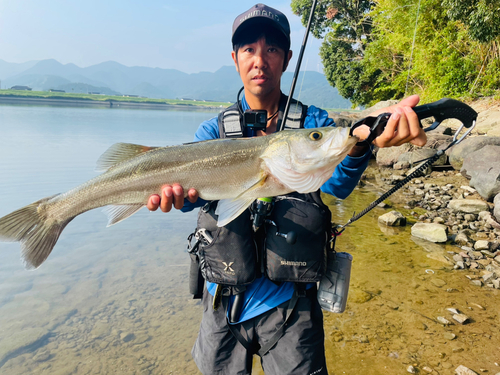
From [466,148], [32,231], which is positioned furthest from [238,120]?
[466,148]

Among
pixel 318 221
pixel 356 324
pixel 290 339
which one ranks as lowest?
pixel 356 324

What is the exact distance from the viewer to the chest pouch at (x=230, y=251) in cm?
255

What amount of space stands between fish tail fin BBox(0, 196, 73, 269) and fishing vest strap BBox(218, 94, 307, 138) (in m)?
1.58

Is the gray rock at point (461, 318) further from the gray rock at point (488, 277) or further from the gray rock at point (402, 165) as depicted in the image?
the gray rock at point (402, 165)

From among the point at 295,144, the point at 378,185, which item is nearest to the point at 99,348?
the point at 295,144

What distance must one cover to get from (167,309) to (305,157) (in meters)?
4.38

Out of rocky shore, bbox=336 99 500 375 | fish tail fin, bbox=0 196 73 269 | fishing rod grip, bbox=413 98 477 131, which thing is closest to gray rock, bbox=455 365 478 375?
rocky shore, bbox=336 99 500 375

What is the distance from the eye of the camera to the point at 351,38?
36.8m

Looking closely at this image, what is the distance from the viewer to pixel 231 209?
91.2 inches

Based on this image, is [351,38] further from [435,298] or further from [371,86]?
[435,298]

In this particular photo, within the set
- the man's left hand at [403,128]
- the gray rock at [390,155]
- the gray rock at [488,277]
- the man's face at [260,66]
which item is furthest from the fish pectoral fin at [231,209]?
the gray rock at [390,155]

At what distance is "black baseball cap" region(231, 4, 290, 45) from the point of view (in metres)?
2.88

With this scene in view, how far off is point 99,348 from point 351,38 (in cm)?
4030

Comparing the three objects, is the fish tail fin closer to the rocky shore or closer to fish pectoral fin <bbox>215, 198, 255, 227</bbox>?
fish pectoral fin <bbox>215, 198, 255, 227</bbox>
